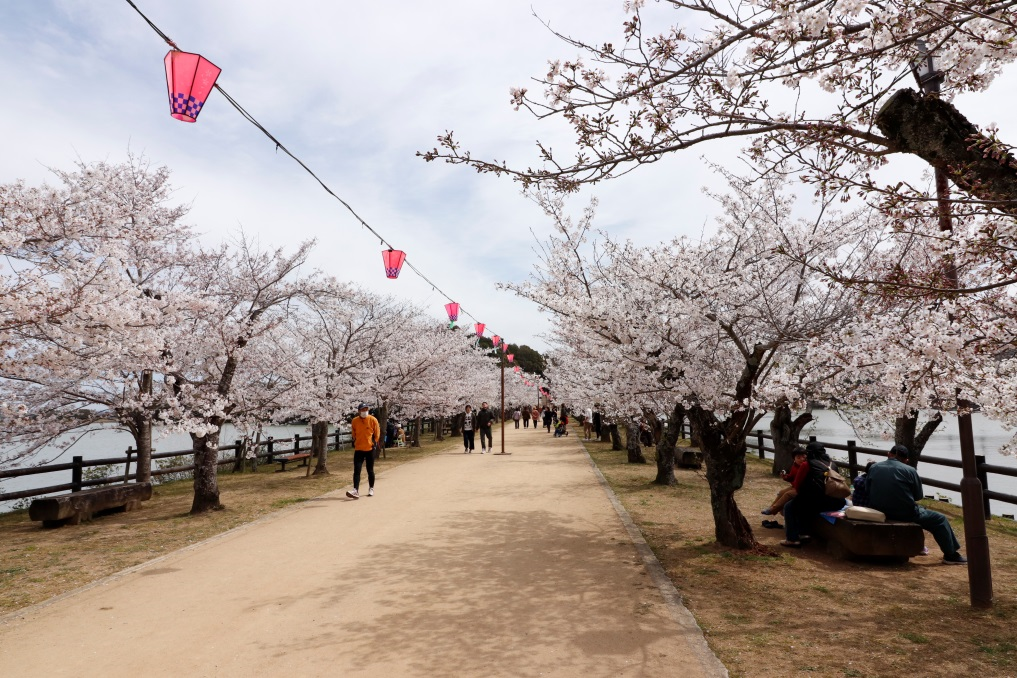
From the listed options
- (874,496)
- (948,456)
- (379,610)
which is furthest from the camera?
(948,456)

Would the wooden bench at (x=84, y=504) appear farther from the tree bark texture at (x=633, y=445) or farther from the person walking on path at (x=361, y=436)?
the tree bark texture at (x=633, y=445)

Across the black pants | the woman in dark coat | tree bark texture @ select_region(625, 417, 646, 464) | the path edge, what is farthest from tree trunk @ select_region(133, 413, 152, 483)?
tree bark texture @ select_region(625, 417, 646, 464)

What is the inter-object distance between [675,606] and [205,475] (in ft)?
27.6

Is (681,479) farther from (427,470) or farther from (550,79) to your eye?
(550,79)

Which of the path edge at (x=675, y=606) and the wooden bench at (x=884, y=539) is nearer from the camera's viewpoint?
the path edge at (x=675, y=606)

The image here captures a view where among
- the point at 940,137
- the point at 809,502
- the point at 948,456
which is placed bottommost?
the point at 948,456

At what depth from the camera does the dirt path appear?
3842 millimetres

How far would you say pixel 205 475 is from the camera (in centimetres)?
1005

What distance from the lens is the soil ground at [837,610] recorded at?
383 cm

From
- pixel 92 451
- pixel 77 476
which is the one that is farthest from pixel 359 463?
pixel 92 451

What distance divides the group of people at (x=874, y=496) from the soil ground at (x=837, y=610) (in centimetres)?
26

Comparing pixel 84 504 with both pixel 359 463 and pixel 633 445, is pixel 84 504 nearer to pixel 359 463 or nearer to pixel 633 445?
pixel 359 463

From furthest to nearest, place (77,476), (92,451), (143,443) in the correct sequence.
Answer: (92,451), (143,443), (77,476)

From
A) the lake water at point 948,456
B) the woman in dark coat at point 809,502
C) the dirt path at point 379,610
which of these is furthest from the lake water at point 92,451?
the lake water at point 948,456
